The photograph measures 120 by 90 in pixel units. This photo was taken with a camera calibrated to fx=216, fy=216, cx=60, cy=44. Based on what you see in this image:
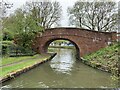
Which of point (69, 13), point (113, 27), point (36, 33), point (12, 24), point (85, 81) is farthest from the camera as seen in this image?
point (69, 13)

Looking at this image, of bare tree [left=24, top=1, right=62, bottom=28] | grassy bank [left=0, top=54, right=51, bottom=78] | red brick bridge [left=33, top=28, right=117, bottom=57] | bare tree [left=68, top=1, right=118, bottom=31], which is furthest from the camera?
bare tree [left=24, top=1, right=62, bottom=28]

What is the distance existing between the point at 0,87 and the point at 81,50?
677 inches

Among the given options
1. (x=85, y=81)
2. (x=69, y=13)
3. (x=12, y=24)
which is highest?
(x=69, y=13)

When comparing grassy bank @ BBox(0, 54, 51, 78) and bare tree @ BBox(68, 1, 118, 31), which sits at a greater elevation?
bare tree @ BBox(68, 1, 118, 31)

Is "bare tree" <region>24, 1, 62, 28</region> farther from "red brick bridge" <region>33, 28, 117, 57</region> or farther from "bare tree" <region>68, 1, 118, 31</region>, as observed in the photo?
"red brick bridge" <region>33, 28, 117, 57</region>

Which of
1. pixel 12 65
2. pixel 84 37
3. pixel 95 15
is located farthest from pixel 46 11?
pixel 12 65

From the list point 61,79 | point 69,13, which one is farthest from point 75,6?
point 61,79

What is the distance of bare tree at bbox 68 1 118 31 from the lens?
116 feet

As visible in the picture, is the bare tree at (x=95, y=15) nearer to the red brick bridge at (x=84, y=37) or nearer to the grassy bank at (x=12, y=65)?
the red brick bridge at (x=84, y=37)

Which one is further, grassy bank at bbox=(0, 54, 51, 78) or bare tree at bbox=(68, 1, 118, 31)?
bare tree at bbox=(68, 1, 118, 31)

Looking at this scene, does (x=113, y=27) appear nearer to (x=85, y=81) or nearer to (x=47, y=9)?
(x=47, y=9)

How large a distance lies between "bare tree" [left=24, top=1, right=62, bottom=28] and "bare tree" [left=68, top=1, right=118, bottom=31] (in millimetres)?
2885

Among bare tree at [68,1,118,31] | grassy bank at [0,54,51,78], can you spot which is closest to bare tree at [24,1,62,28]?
bare tree at [68,1,118,31]

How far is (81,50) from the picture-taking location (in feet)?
88.0
